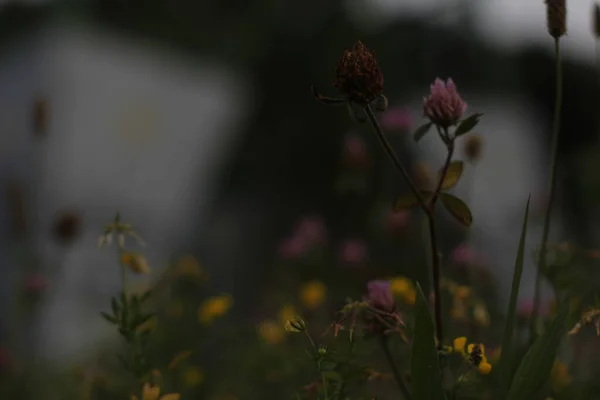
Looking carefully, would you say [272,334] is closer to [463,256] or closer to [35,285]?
[463,256]

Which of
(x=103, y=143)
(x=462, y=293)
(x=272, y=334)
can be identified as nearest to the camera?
(x=462, y=293)

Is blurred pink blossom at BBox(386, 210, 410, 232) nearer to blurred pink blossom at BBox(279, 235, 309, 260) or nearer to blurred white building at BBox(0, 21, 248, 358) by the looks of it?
blurred pink blossom at BBox(279, 235, 309, 260)

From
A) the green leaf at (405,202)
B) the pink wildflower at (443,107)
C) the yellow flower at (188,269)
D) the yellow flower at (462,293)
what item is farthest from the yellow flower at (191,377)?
the pink wildflower at (443,107)

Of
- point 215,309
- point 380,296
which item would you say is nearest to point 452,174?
point 380,296

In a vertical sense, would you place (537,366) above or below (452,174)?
below

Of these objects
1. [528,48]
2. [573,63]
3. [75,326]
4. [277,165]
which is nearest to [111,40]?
[277,165]

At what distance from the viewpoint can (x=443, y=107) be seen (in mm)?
820

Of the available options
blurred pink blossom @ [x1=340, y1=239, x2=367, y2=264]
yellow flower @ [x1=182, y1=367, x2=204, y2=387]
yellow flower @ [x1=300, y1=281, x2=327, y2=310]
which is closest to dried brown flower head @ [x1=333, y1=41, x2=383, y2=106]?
yellow flower @ [x1=182, y1=367, x2=204, y2=387]

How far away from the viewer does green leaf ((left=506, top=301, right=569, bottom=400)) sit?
32.1 inches

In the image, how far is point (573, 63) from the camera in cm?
485

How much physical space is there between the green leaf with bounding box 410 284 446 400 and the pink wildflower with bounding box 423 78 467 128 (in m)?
0.18

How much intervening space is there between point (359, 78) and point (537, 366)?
0.35 metres

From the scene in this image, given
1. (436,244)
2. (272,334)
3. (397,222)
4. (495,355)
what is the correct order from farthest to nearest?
(397,222)
(272,334)
(495,355)
(436,244)

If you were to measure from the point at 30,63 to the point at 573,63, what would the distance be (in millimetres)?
3189
